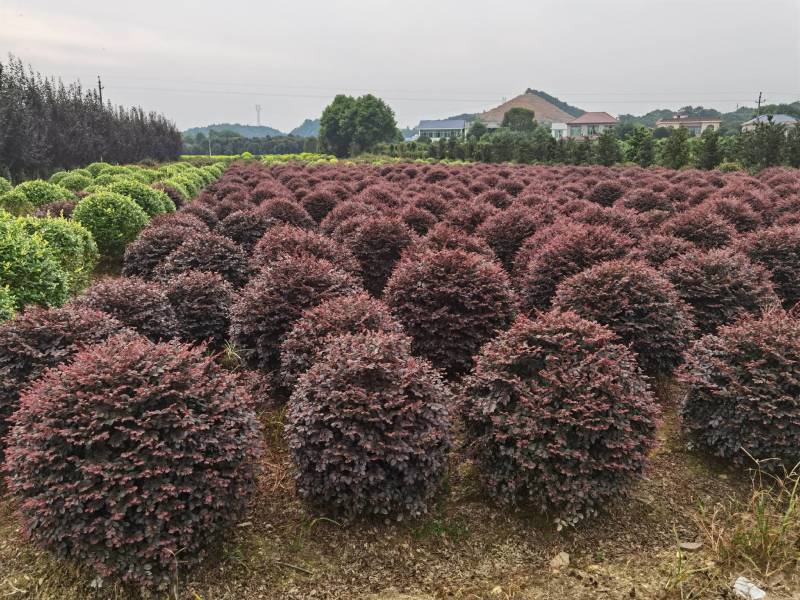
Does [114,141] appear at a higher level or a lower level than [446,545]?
higher

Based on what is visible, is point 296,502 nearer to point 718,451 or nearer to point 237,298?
point 237,298

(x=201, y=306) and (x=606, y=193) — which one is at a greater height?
(x=606, y=193)

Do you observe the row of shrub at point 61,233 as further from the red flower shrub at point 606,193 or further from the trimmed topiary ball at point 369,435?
the red flower shrub at point 606,193

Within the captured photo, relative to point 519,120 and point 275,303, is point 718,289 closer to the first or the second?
point 275,303

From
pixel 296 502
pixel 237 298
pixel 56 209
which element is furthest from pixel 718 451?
pixel 56 209

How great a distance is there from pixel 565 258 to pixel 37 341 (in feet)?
17.6

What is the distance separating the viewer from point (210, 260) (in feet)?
22.9

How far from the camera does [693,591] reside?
317 cm

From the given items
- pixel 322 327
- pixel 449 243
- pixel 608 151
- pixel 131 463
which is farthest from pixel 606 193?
pixel 608 151

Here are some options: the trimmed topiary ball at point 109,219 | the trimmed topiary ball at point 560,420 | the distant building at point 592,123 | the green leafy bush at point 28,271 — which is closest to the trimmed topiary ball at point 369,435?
the trimmed topiary ball at point 560,420

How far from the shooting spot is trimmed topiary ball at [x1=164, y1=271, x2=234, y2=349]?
5730 millimetres

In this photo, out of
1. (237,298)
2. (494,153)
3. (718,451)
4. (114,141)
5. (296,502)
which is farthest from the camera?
(494,153)

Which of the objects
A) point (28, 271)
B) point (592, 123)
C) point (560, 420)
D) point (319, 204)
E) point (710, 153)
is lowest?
point (560, 420)

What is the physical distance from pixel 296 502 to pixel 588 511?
6.58 ft
